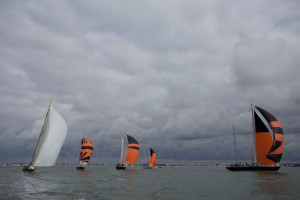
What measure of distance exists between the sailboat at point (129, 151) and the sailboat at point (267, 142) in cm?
4064

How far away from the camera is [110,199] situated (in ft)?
77.1

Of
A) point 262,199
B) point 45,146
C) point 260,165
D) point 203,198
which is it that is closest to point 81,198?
point 203,198

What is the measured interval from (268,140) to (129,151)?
4706 centimetres

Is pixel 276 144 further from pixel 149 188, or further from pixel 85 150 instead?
pixel 85 150

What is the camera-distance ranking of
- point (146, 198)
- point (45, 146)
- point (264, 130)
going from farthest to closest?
1. point (264, 130)
2. point (45, 146)
3. point (146, 198)

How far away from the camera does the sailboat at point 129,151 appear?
87562 millimetres

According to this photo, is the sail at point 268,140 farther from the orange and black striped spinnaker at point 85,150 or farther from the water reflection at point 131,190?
the orange and black striped spinnaker at point 85,150

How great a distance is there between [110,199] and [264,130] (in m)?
47.1

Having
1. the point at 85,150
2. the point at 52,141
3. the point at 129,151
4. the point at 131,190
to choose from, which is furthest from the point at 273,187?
the point at 85,150

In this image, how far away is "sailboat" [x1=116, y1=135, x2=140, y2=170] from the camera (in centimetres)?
8756

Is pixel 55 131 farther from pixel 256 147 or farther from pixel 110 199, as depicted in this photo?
pixel 256 147

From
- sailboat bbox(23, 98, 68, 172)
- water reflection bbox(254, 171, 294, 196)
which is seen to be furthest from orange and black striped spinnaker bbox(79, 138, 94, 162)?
water reflection bbox(254, 171, 294, 196)

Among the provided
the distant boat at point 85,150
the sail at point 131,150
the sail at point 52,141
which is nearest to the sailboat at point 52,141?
the sail at point 52,141

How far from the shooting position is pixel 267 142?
57.5 meters
